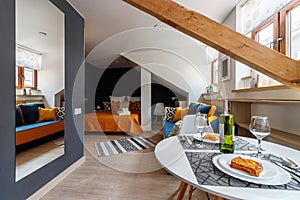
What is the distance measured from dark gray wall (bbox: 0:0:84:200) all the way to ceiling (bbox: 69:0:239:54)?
30cm

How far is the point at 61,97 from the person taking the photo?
214cm

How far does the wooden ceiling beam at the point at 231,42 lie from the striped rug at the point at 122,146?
2.45 metres

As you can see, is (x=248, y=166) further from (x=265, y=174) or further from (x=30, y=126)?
(x=30, y=126)

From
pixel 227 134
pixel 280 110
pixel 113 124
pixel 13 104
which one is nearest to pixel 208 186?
pixel 227 134

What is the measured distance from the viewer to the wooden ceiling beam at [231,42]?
3.34 ft

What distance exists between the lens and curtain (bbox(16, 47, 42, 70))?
150 centimetres

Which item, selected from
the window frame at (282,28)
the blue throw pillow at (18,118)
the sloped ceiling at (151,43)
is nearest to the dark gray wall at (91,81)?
the sloped ceiling at (151,43)

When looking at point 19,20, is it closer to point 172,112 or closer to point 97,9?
point 97,9

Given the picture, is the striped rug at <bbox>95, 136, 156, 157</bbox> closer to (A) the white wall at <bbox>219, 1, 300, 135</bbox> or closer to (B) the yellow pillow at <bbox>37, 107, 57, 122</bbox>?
(B) the yellow pillow at <bbox>37, 107, 57, 122</bbox>

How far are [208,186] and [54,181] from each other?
1927mm

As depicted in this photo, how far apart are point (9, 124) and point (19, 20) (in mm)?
900

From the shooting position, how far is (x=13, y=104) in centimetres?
141

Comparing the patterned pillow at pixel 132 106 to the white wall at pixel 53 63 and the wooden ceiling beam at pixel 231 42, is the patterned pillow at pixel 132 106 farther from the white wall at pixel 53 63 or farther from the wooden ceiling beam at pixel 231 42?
the wooden ceiling beam at pixel 231 42

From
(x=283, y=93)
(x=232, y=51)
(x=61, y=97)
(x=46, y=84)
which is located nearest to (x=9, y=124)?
(x=46, y=84)
